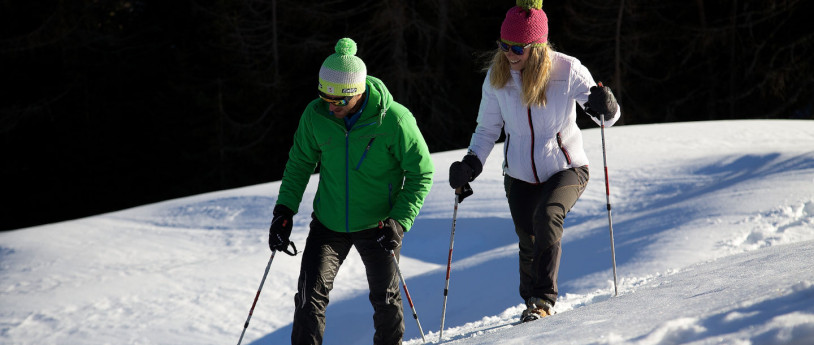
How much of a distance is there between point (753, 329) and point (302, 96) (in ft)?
63.6

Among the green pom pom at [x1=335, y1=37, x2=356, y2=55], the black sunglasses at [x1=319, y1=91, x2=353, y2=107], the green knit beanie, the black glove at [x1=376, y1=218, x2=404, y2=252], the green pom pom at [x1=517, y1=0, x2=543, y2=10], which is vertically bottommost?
the black glove at [x1=376, y1=218, x2=404, y2=252]

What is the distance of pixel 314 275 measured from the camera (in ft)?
11.0

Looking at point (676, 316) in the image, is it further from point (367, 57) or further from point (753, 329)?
point (367, 57)

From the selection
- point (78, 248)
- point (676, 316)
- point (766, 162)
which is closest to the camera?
point (676, 316)

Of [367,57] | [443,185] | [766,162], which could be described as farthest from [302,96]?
[766,162]

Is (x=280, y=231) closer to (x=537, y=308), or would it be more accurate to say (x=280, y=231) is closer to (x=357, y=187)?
(x=357, y=187)

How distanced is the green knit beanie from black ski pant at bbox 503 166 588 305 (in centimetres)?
95

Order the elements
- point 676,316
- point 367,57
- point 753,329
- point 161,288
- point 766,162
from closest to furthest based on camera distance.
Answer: point 753,329 → point 676,316 → point 161,288 → point 766,162 → point 367,57

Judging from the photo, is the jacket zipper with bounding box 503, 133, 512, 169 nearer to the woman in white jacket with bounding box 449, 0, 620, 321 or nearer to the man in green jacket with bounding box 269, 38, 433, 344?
the woman in white jacket with bounding box 449, 0, 620, 321

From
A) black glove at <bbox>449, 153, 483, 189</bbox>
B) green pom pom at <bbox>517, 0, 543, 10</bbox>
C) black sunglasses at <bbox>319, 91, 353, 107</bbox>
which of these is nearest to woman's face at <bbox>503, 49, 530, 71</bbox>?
green pom pom at <bbox>517, 0, 543, 10</bbox>

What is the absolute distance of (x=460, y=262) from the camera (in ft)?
19.4

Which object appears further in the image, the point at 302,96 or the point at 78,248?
the point at 302,96

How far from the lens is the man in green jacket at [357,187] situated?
3346mm

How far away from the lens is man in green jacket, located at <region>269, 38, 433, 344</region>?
335 centimetres
